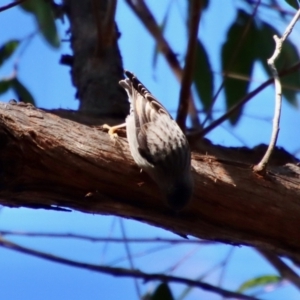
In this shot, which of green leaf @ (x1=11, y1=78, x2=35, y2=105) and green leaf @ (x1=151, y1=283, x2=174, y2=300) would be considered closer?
green leaf @ (x1=151, y1=283, x2=174, y2=300)

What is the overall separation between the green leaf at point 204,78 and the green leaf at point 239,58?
0.23 feet

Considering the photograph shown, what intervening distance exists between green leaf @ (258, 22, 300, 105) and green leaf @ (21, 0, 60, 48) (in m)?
0.90

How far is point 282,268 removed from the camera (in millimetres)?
2387

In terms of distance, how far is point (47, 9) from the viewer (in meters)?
2.93

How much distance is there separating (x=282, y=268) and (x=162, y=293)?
0.48m

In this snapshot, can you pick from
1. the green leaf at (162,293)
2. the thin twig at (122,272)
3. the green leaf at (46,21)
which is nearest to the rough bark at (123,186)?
the thin twig at (122,272)

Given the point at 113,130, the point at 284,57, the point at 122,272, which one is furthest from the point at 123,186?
the point at 284,57

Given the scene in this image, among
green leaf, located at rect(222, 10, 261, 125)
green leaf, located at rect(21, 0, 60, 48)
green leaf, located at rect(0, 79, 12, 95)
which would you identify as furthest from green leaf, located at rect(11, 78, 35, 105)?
green leaf, located at rect(222, 10, 261, 125)

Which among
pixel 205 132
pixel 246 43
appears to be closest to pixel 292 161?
pixel 205 132

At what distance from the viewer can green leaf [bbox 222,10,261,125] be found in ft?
8.56

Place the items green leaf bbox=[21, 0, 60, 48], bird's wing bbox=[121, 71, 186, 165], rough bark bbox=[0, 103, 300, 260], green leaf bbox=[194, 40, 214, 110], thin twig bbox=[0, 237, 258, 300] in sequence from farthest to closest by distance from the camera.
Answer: green leaf bbox=[21, 0, 60, 48], green leaf bbox=[194, 40, 214, 110], bird's wing bbox=[121, 71, 186, 165], thin twig bbox=[0, 237, 258, 300], rough bark bbox=[0, 103, 300, 260]

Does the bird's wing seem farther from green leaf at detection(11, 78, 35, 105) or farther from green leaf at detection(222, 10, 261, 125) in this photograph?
green leaf at detection(11, 78, 35, 105)

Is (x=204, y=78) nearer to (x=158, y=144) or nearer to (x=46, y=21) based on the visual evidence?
(x=158, y=144)

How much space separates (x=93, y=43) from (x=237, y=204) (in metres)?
1.08
